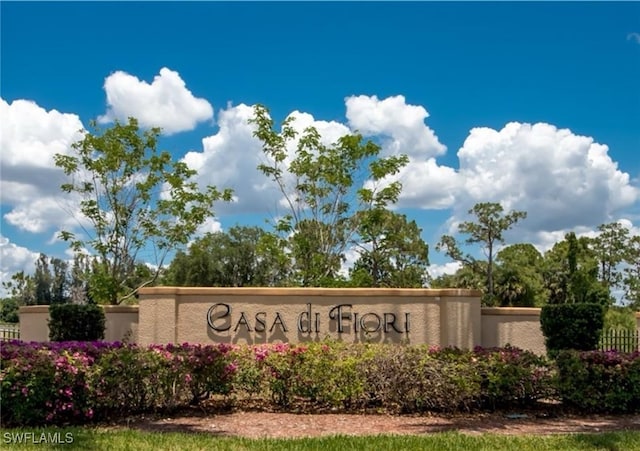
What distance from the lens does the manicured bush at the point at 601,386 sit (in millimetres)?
9852

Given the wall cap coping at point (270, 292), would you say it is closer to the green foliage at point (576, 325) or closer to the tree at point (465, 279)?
the green foliage at point (576, 325)

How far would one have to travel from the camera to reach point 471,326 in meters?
13.8

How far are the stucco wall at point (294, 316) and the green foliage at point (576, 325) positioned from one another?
2113 millimetres

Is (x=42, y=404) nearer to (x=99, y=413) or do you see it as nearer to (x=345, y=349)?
(x=99, y=413)

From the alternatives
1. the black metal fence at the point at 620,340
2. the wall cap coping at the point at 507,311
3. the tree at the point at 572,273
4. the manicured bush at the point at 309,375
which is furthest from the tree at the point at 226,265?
the manicured bush at the point at 309,375

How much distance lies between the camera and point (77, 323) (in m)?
15.9

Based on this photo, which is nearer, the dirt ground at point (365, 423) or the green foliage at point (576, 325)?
the dirt ground at point (365, 423)

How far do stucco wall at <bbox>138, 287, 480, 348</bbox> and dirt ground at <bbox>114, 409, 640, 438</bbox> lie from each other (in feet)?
12.4

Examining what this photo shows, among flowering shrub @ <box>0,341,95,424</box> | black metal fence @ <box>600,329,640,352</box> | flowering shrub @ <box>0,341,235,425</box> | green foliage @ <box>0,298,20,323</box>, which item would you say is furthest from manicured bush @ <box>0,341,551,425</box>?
green foliage @ <box>0,298,20,323</box>

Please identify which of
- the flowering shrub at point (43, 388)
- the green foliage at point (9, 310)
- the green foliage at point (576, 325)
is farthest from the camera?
the green foliage at point (9, 310)

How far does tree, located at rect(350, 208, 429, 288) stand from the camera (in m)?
20.8

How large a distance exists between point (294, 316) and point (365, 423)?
183 inches

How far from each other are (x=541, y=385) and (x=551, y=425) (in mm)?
977

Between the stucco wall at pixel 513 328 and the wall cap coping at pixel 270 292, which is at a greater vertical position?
the wall cap coping at pixel 270 292
